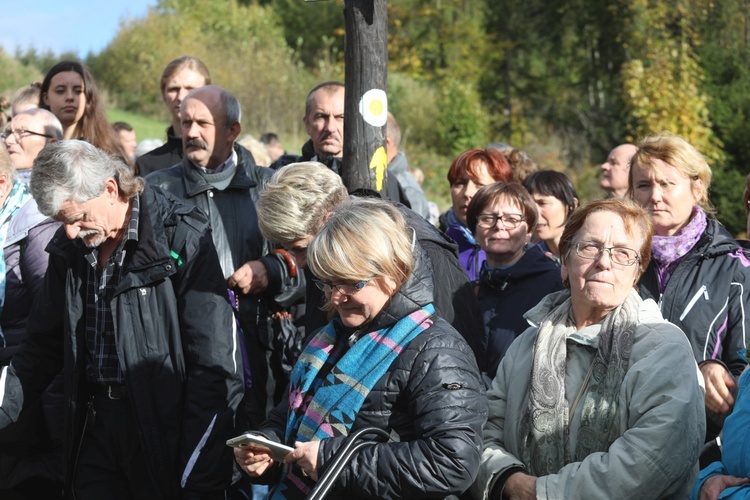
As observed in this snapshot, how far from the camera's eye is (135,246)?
3908 mm

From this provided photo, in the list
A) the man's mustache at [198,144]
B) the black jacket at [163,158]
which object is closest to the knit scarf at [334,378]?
the man's mustache at [198,144]

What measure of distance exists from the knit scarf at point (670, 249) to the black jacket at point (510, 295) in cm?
52

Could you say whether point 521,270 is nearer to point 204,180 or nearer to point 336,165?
point 336,165

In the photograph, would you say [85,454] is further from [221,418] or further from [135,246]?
[135,246]

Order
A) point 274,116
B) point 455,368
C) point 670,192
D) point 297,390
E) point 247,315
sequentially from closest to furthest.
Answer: point 455,368, point 297,390, point 670,192, point 247,315, point 274,116

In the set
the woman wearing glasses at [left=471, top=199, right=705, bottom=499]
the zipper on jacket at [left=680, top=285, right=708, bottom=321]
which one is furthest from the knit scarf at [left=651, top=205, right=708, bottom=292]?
the woman wearing glasses at [left=471, top=199, right=705, bottom=499]

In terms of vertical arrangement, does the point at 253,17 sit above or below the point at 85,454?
above

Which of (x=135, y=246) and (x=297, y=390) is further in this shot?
(x=135, y=246)

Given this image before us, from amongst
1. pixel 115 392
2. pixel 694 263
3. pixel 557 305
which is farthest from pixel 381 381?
pixel 694 263

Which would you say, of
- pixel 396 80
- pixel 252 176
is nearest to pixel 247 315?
pixel 252 176

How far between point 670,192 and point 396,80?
28.4m

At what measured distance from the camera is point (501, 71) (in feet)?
122

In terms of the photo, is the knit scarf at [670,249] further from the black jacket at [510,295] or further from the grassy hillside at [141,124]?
the grassy hillside at [141,124]

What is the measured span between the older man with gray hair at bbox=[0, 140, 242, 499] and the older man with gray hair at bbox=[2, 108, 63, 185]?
1.70m
